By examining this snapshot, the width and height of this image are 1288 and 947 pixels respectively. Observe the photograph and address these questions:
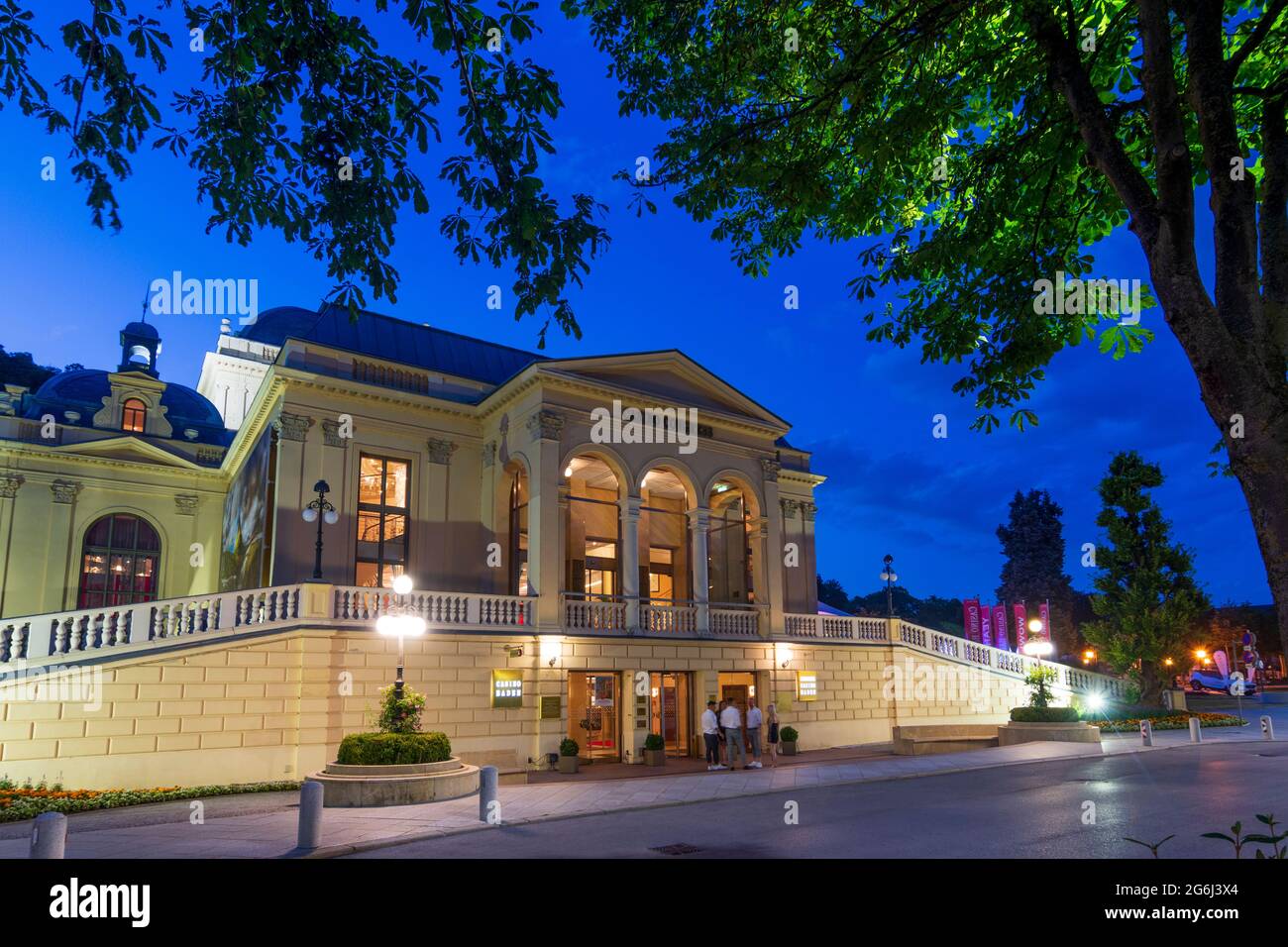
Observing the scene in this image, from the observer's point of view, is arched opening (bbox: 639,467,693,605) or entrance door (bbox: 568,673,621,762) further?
arched opening (bbox: 639,467,693,605)

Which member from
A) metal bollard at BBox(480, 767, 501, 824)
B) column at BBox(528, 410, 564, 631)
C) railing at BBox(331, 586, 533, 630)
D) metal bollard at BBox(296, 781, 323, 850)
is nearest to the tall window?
railing at BBox(331, 586, 533, 630)

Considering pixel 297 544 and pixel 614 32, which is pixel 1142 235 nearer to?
pixel 614 32

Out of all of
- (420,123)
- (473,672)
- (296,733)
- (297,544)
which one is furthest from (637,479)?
(420,123)

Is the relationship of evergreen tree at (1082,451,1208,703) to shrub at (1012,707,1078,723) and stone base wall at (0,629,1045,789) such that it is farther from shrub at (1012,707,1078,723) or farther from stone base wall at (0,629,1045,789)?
stone base wall at (0,629,1045,789)

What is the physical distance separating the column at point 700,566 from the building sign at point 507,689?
20.7ft

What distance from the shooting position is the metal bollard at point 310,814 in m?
11.9

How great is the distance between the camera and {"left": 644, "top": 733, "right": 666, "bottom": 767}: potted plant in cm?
2350

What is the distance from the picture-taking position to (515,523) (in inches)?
1105

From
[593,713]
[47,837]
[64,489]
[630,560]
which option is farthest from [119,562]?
[47,837]

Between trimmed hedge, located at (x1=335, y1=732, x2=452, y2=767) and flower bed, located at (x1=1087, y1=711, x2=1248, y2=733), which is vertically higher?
trimmed hedge, located at (x1=335, y1=732, x2=452, y2=767)

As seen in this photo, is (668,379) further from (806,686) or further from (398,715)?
(398,715)

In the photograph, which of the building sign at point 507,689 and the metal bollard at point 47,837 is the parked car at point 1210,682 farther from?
the metal bollard at point 47,837

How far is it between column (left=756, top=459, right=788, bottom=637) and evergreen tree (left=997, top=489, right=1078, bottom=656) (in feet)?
142

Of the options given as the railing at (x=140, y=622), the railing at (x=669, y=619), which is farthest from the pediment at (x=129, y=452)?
the railing at (x=669, y=619)
